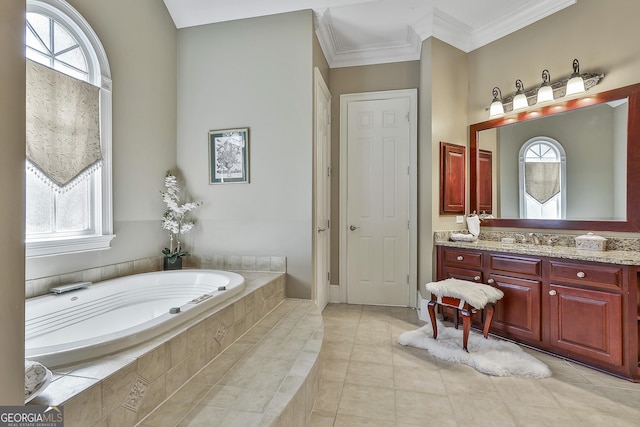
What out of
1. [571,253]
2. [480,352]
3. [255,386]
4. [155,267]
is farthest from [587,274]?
[155,267]

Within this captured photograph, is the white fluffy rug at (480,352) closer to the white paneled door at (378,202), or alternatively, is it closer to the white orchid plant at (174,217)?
the white paneled door at (378,202)

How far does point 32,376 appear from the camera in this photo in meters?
0.90

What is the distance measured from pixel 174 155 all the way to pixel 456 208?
3009 millimetres

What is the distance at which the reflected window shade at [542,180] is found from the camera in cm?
273

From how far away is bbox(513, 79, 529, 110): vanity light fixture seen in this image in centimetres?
285

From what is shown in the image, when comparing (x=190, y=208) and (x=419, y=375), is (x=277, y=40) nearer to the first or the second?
(x=190, y=208)

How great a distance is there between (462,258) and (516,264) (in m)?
0.46

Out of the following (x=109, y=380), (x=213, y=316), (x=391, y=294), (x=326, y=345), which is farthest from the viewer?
(x=391, y=294)

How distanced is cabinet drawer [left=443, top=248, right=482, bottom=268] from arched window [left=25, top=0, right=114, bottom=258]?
3019 mm

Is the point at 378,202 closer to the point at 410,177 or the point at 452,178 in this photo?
the point at 410,177

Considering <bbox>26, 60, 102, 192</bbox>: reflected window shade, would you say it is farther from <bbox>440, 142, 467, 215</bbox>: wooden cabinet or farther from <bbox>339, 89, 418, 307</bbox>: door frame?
<bbox>440, 142, 467, 215</bbox>: wooden cabinet

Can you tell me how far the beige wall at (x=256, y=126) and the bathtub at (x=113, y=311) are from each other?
593mm

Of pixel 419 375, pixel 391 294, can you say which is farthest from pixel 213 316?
pixel 391 294

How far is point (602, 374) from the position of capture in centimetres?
203
